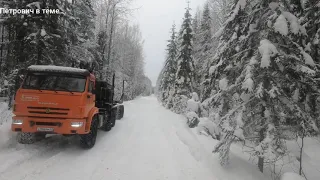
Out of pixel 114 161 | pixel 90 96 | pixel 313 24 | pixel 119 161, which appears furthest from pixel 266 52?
pixel 90 96

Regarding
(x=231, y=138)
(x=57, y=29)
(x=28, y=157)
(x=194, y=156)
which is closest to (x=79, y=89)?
(x=28, y=157)

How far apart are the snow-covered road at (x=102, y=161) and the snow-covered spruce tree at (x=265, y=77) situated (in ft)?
4.51

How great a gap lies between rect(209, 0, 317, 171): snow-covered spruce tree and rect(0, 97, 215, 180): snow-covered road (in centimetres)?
138

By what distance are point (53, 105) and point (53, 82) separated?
3.18 ft

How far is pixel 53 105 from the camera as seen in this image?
7.38 m

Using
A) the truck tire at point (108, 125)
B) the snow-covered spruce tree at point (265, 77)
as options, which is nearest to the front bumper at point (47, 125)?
the truck tire at point (108, 125)

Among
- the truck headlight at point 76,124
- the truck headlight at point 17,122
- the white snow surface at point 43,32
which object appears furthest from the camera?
the white snow surface at point 43,32

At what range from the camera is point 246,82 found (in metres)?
6.06

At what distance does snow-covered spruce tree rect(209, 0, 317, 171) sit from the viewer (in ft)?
20.0

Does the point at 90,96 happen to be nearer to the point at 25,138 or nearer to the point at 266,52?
the point at 25,138

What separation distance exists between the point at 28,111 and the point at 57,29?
24.7 feet

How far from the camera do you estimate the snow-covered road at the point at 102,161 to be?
229 inches

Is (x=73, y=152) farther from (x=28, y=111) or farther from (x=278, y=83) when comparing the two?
(x=278, y=83)

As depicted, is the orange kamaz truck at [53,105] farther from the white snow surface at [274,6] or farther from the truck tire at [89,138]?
the white snow surface at [274,6]
